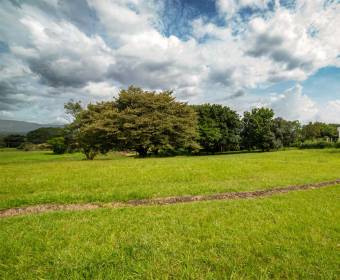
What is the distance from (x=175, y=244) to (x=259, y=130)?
213 ft

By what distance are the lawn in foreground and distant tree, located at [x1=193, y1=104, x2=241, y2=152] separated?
50713mm

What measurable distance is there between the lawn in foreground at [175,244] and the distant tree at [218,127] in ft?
166

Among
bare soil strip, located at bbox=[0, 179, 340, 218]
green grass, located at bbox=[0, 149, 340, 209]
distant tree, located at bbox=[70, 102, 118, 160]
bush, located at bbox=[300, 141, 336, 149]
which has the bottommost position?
bare soil strip, located at bbox=[0, 179, 340, 218]

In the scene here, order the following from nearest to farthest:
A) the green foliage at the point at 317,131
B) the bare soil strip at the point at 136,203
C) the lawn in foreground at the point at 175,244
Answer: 1. the lawn in foreground at the point at 175,244
2. the bare soil strip at the point at 136,203
3. the green foliage at the point at 317,131

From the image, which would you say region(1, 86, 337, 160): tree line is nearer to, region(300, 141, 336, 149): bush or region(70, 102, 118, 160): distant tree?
region(70, 102, 118, 160): distant tree

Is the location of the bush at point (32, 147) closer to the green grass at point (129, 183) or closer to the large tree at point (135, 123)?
the large tree at point (135, 123)

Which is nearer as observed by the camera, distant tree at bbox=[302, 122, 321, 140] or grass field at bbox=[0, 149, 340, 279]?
grass field at bbox=[0, 149, 340, 279]

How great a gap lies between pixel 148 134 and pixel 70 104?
16.8 meters

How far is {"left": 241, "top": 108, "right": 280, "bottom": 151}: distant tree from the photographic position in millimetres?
63656

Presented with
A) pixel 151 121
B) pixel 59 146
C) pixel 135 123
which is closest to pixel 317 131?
pixel 151 121

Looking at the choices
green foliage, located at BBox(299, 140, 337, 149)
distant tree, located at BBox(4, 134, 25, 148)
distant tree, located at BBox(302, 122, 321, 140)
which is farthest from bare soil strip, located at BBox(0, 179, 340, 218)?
distant tree, located at BBox(302, 122, 321, 140)

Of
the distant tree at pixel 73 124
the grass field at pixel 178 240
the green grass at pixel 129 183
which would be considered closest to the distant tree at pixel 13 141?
the distant tree at pixel 73 124

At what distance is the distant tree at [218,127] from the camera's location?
58.5 m

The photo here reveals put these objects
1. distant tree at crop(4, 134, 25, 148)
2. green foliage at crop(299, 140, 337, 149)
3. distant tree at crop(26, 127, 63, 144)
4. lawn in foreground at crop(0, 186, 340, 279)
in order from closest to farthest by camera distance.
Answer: lawn in foreground at crop(0, 186, 340, 279) → green foliage at crop(299, 140, 337, 149) → distant tree at crop(4, 134, 25, 148) → distant tree at crop(26, 127, 63, 144)
